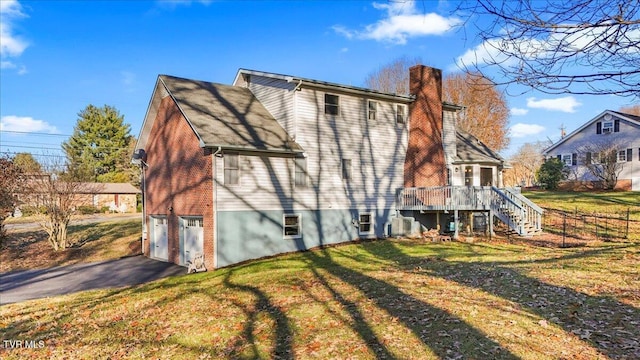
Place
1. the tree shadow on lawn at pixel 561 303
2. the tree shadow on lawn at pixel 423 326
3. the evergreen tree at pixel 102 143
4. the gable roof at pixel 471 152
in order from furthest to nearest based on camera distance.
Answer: the evergreen tree at pixel 102 143 < the gable roof at pixel 471 152 < the tree shadow on lawn at pixel 561 303 < the tree shadow on lawn at pixel 423 326

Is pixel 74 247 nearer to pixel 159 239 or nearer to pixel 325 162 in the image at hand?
pixel 159 239

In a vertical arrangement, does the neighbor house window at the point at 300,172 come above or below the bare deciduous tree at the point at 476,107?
below

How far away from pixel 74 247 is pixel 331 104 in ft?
60.7

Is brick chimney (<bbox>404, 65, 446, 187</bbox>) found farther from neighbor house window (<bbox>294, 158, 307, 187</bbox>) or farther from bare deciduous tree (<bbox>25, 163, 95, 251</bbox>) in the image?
bare deciduous tree (<bbox>25, 163, 95, 251</bbox>)

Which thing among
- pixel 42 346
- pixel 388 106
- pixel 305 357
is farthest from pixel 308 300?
pixel 388 106

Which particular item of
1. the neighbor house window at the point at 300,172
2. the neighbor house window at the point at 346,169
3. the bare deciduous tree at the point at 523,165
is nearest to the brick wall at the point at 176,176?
the neighbor house window at the point at 300,172

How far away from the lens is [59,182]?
27047 mm

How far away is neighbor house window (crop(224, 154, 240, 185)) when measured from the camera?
1875 cm

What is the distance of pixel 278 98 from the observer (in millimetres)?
21875

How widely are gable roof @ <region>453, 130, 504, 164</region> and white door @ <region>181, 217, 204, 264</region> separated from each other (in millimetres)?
15034

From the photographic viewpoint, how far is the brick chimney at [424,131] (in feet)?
81.0

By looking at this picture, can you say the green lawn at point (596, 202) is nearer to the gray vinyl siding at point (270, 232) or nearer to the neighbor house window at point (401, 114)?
the neighbor house window at point (401, 114)

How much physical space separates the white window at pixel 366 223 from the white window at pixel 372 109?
502cm

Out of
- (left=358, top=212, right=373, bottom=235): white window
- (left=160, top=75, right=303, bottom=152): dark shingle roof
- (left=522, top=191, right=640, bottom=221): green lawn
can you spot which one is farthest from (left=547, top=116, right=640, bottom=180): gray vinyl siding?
(left=160, top=75, right=303, bottom=152): dark shingle roof
